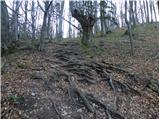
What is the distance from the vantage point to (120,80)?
1028cm

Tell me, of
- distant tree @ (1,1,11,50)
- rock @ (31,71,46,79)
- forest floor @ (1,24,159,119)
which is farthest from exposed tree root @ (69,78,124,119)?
distant tree @ (1,1,11,50)

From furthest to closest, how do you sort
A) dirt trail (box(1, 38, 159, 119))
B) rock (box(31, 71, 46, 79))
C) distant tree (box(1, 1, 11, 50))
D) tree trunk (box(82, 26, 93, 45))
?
1. tree trunk (box(82, 26, 93, 45))
2. distant tree (box(1, 1, 11, 50))
3. rock (box(31, 71, 46, 79))
4. dirt trail (box(1, 38, 159, 119))

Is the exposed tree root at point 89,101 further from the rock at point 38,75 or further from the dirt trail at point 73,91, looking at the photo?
the rock at point 38,75

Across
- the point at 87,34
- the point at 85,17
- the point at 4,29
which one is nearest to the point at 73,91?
the point at 4,29

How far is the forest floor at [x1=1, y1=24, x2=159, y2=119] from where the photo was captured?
7.74m

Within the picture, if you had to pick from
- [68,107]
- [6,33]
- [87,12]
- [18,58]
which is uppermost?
[87,12]

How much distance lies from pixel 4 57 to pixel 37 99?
5.05m

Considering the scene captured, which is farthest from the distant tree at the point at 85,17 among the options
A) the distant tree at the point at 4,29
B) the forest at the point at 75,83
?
the distant tree at the point at 4,29

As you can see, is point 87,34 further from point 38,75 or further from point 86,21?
point 38,75

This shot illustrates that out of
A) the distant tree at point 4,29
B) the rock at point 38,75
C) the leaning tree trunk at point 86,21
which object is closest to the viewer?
the rock at point 38,75

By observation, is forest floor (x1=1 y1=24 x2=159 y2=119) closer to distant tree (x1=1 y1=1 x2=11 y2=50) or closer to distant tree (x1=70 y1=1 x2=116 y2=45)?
distant tree (x1=1 y1=1 x2=11 y2=50)

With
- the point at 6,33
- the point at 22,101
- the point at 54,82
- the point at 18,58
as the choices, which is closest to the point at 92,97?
the point at 54,82

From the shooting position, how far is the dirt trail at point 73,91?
769 cm

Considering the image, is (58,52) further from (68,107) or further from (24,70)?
(68,107)
